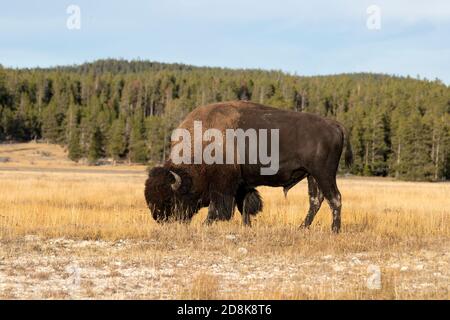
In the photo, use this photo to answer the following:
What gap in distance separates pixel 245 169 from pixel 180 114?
264 ft

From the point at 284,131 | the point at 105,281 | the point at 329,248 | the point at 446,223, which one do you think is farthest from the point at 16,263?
the point at 446,223

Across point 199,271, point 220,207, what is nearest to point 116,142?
point 220,207

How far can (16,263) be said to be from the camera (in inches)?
281

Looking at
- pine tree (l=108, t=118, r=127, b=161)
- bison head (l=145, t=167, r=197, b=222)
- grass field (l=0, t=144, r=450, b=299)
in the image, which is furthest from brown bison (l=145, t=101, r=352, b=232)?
pine tree (l=108, t=118, r=127, b=161)

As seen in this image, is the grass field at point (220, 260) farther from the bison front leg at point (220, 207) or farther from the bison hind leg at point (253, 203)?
the bison hind leg at point (253, 203)

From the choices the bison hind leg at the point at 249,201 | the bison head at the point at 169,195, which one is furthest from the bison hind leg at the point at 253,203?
the bison head at the point at 169,195

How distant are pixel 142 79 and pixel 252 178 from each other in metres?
138

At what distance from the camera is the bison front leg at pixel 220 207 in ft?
34.1

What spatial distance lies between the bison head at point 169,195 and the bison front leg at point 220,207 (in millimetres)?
536

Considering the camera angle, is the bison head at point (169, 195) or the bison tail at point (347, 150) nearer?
the bison head at point (169, 195)

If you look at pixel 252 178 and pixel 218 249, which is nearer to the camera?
pixel 218 249

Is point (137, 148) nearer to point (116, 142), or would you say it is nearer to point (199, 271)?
point (116, 142)

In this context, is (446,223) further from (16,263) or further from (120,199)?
(120,199)
